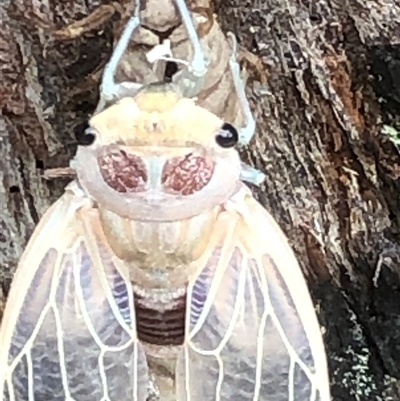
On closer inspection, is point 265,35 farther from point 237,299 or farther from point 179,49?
point 237,299

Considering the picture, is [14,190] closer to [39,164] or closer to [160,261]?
[39,164]

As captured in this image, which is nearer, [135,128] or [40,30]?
[135,128]

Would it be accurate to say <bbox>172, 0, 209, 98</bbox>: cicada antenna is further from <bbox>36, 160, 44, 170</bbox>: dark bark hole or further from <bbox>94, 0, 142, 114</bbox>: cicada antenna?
<bbox>36, 160, 44, 170</bbox>: dark bark hole

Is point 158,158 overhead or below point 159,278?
overhead

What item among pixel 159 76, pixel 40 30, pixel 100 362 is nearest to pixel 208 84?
pixel 159 76

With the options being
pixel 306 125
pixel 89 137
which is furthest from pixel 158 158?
pixel 306 125
